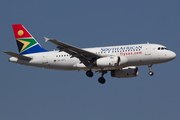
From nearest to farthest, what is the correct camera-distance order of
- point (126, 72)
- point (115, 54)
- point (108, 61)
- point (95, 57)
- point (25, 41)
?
point (108, 61)
point (115, 54)
point (95, 57)
point (126, 72)
point (25, 41)

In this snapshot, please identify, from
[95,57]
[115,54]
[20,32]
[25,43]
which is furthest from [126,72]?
[20,32]

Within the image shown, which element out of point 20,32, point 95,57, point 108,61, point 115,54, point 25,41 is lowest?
point 108,61

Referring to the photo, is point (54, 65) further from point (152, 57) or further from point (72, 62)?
point (152, 57)

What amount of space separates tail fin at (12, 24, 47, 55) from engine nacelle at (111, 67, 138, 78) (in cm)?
1014

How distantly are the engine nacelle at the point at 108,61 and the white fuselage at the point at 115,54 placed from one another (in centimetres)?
77

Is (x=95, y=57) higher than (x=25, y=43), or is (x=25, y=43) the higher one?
(x=25, y=43)

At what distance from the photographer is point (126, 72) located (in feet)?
148

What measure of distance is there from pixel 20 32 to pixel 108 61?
14.6 meters

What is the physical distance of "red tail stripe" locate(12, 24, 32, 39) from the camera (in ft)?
154

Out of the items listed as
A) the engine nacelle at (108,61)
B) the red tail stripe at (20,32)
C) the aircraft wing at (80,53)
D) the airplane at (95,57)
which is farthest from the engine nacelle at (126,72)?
the red tail stripe at (20,32)

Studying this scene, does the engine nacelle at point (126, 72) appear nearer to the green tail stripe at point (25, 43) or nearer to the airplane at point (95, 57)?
the airplane at point (95, 57)

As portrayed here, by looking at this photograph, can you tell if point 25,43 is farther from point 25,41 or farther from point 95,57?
point 95,57

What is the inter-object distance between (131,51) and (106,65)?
3.46 metres

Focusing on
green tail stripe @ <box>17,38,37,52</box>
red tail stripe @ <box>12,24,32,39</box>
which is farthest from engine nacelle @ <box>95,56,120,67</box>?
red tail stripe @ <box>12,24,32,39</box>
